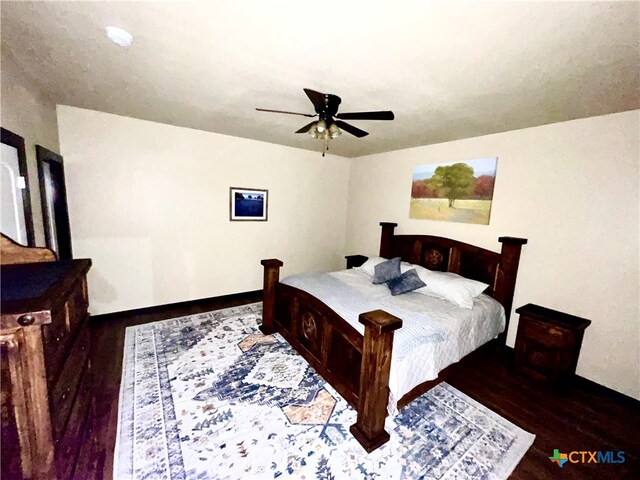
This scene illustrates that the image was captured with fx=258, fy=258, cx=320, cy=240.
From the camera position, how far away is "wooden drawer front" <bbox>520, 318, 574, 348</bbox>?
2385 millimetres

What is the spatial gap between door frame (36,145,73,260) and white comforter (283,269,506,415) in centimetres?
299

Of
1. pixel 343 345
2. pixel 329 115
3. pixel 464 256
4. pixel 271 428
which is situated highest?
pixel 329 115

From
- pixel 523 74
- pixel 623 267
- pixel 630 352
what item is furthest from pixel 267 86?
pixel 630 352

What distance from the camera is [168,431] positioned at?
186 cm

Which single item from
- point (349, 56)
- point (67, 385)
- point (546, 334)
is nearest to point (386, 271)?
point (546, 334)

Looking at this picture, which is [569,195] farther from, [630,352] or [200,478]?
[200,478]

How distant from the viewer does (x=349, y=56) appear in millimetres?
1711

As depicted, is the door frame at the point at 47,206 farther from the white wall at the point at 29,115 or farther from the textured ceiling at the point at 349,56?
the textured ceiling at the point at 349,56

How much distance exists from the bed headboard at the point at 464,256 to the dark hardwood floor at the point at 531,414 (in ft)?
2.50

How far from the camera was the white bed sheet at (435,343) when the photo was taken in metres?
1.93

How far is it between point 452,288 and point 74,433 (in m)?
3.17

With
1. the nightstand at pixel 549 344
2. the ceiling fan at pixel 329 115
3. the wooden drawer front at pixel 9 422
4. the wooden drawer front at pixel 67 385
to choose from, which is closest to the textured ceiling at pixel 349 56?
the ceiling fan at pixel 329 115

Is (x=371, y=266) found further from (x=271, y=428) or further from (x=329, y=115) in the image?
(x=271, y=428)

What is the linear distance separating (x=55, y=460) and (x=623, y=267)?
13.6ft
